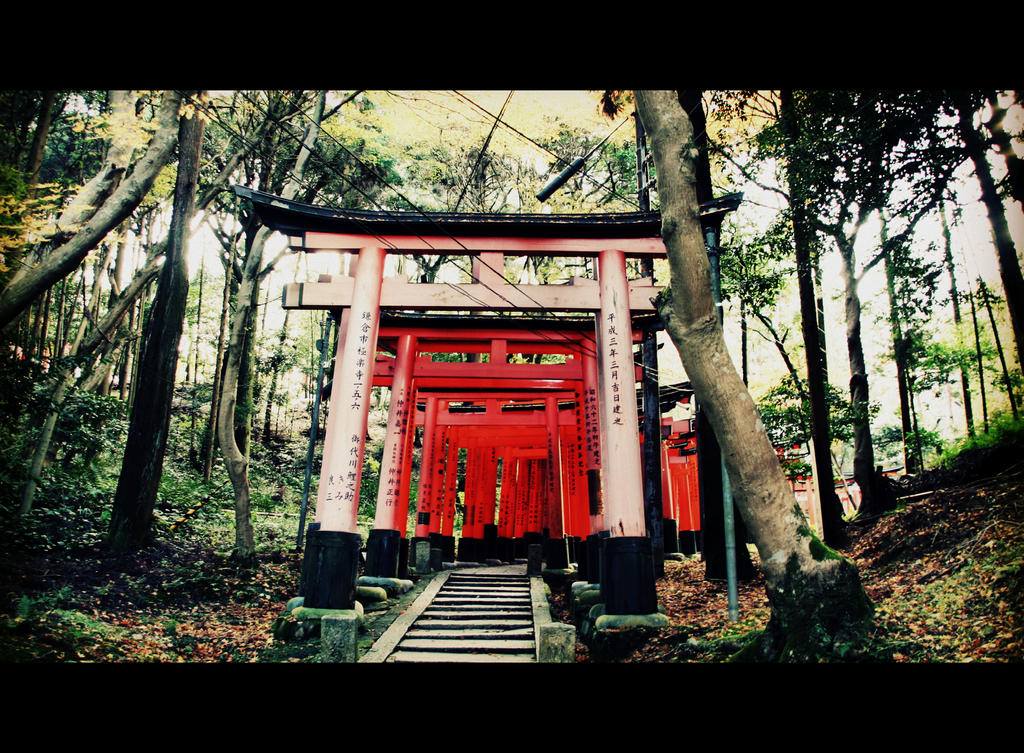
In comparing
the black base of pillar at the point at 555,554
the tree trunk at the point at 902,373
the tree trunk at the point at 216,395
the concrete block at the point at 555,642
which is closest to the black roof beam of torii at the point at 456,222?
the concrete block at the point at 555,642

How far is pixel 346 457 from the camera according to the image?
8.55 metres

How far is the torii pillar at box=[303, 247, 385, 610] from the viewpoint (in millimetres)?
8047

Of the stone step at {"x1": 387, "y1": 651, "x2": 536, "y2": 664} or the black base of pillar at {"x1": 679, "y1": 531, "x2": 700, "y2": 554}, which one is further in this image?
the black base of pillar at {"x1": 679, "y1": 531, "x2": 700, "y2": 554}

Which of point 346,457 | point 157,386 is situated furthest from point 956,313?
point 157,386

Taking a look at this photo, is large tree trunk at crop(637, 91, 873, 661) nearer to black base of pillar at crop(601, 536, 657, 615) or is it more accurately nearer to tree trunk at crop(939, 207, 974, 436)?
black base of pillar at crop(601, 536, 657, 615)

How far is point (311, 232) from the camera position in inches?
364

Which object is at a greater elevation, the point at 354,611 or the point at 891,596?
the point at 891,596

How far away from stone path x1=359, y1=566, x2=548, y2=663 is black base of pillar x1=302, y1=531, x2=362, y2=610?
2.75ft

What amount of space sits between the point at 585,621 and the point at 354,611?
11.5ft

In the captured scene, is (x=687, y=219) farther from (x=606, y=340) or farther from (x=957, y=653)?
(x=957, y=653)

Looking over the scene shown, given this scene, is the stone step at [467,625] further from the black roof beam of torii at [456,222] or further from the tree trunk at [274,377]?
Answer: the tree trunk at [274,377]

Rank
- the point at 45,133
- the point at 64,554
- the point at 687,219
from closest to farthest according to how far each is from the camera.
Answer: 1. the point at 687,219
2. the point at 64,554
3. the point at 45,133

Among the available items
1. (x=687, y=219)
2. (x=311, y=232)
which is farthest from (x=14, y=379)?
(x=687, y=219)

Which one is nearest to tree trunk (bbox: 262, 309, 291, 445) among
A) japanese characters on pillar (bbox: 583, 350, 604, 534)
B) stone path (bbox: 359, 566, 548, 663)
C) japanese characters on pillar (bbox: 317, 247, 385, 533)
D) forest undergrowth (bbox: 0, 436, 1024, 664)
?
forest undergrowth (bbox: 0, 436, 1024, 664)
